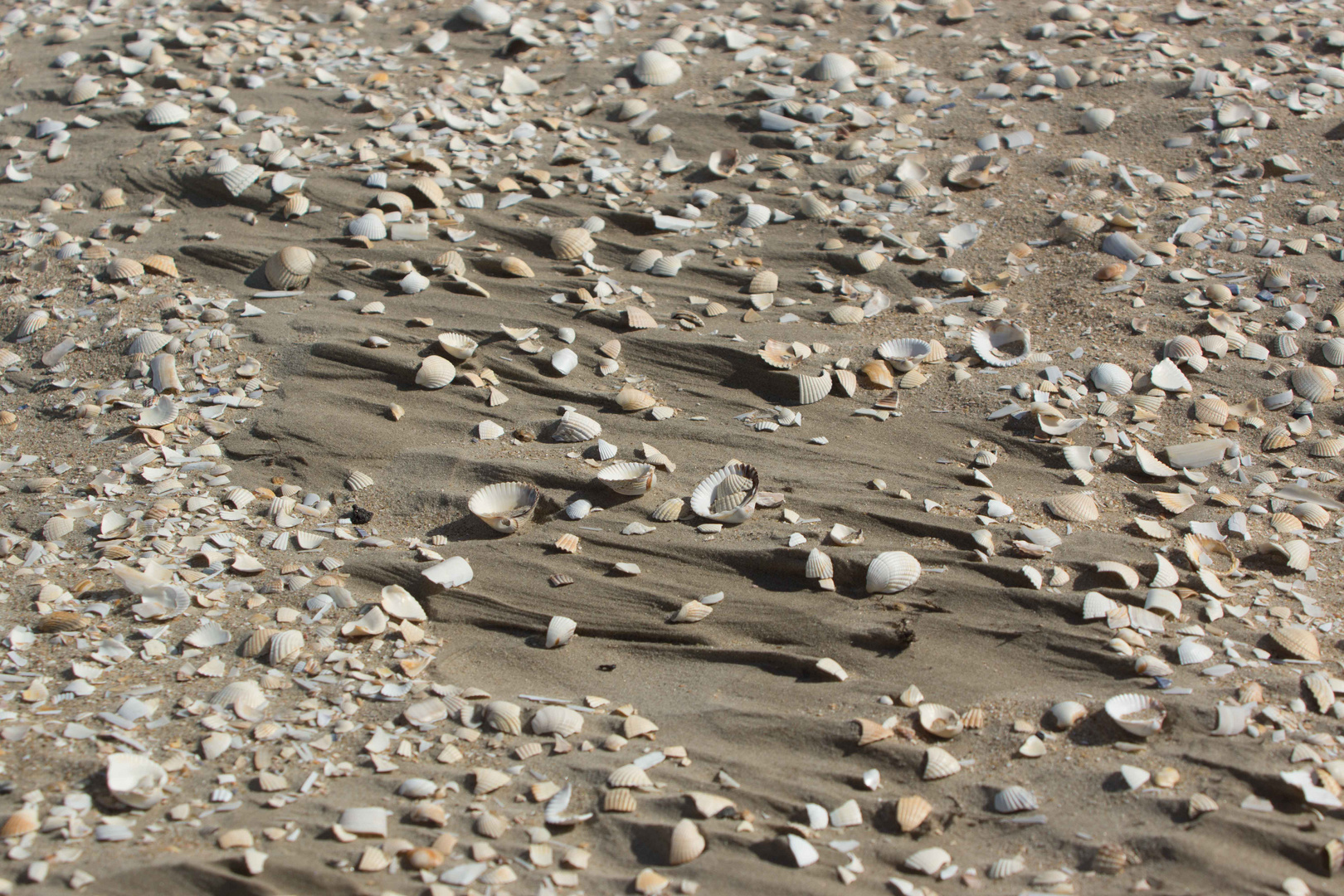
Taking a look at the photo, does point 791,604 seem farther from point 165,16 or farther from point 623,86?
point 165,16

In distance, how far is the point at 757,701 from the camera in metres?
2.38

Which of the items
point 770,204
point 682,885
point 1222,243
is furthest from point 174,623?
point 1222,243

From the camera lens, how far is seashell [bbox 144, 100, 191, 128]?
14.4 feet

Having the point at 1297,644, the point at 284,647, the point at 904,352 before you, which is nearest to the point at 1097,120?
the point at 904,352

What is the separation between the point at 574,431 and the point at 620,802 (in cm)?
131

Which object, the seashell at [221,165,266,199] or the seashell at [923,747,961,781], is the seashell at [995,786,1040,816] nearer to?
the seashell at [923,747,961,781]

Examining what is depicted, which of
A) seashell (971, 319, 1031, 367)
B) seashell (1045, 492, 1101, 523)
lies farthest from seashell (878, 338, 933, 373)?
seashell (1045, 492, 1101, 523)

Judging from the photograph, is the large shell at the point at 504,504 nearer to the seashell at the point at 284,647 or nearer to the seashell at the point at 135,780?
the seashell at the point at 284,647

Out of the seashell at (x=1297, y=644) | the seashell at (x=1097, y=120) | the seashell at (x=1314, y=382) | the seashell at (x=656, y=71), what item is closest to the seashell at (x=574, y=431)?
the seashell at (x=1297, y=644)

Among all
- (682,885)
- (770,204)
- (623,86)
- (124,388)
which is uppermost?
(623,86)

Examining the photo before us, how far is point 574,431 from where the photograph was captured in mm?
3127

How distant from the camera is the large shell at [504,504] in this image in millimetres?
2844

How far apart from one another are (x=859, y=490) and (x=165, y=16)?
455 centimetres

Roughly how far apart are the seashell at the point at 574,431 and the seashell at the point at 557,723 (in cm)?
102
